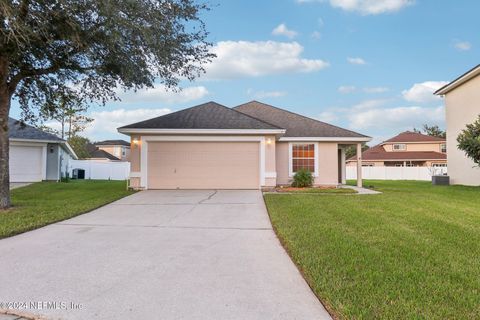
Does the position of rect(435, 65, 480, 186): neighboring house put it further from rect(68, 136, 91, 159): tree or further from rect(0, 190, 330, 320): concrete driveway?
rect(68, 136, 91, 159): tree

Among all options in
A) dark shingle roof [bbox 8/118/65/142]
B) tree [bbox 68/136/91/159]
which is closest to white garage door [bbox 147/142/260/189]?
dark shingle roof [bbox 8/118/65/142]

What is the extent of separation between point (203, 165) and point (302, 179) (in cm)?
446

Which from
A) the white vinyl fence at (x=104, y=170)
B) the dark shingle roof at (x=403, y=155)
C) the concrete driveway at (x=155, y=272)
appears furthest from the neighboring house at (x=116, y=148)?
the concrete driveway at (x=155, y=272)

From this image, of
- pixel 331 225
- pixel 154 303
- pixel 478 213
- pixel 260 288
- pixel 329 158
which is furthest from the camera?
pixel 329 158

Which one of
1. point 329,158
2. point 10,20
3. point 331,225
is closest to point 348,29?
point 329,158

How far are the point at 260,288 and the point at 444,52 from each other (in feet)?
61.4

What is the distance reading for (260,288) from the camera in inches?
158

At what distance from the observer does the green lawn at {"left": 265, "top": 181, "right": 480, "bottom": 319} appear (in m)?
3.40

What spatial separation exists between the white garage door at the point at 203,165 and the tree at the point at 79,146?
3081cm

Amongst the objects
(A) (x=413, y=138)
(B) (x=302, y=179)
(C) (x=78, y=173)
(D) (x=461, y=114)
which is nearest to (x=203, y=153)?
(B) (x=302, y=179)

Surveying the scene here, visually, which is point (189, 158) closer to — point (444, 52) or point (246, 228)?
point (246, 228)

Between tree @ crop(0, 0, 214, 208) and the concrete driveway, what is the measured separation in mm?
4745

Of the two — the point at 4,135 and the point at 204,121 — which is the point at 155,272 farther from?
the point at 204,121

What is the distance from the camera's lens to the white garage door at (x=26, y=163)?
20.1m
